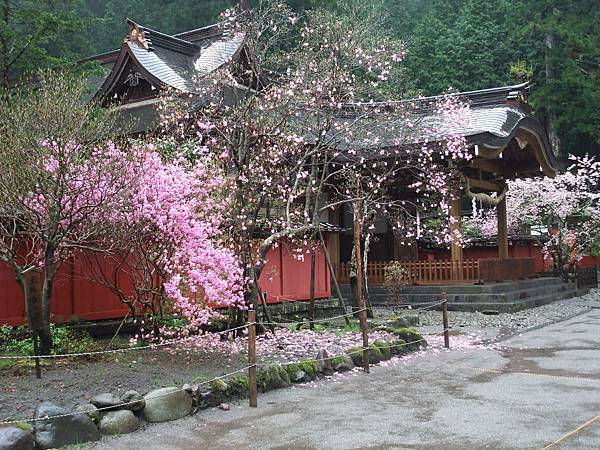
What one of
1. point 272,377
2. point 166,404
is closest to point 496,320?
point 272,377

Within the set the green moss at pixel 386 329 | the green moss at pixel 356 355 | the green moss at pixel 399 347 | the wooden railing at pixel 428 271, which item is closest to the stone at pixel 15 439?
the green moss at pixel 356 355

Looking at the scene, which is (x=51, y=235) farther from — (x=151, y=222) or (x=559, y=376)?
(x=559, y=376)

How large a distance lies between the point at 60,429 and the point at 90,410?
396 mm

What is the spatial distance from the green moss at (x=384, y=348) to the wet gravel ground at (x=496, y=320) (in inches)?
128

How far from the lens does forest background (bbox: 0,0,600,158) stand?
34.2 metres

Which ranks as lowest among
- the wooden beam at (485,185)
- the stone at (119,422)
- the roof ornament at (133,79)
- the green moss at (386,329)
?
the stone at (119,422)

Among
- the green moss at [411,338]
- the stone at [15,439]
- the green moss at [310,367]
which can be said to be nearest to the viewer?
the stone at [15,439]

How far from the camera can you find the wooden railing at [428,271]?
19.9 metres

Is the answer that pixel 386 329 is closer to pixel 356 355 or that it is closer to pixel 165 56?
pixel 356 355

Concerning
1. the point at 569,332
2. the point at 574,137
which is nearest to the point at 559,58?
the point at 574,137

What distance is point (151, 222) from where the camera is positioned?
9.27m

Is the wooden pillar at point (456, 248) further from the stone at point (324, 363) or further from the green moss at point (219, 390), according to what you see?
the green moss at point (219, 390)

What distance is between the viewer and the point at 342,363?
10.1 meters

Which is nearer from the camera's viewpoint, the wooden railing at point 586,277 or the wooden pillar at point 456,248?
the wooden pillar at point 456,248
